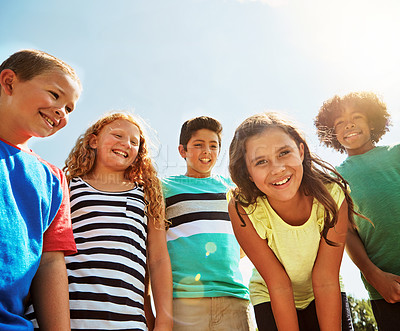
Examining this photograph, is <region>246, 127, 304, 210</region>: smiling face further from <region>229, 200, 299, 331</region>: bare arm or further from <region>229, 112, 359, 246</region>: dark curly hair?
<region>229, 200, 299, 331</region>: bare arm

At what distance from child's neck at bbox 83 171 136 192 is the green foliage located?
10.1 metres

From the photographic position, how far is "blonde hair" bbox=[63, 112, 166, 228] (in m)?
3.43

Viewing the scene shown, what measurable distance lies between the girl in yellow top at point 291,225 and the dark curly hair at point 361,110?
1380 millimetres

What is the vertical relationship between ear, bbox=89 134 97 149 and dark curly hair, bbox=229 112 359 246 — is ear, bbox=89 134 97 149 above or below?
above

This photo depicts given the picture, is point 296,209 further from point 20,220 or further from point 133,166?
point 20,220

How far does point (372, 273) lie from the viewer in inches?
136

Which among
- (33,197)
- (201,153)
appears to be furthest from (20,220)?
(201,153)

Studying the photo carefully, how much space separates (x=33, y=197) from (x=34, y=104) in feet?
2.32

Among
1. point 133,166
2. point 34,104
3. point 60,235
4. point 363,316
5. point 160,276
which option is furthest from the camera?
point 363,316

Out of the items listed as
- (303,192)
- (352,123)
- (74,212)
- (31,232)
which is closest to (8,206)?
(31,232)

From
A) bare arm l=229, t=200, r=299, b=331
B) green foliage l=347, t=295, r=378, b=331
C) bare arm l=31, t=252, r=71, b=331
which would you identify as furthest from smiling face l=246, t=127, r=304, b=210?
green foliage l=347, t=295, r=378, b=331

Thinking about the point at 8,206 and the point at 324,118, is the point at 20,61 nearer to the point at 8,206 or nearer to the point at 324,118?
the point at 8,206

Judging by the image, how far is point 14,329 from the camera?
1.71 metres

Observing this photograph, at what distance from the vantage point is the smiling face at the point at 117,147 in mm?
3639
